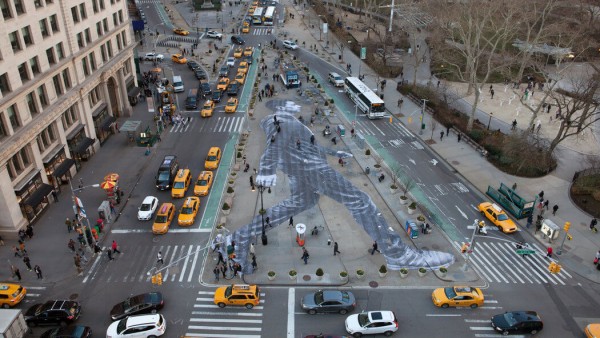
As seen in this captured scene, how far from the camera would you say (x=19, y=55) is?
4091 cm

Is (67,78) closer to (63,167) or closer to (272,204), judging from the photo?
(63,167)

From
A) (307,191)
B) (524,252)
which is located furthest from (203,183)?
(524,252)

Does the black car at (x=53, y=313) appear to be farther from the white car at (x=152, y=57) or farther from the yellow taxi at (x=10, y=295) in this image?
the white car at (x=152, y=57)

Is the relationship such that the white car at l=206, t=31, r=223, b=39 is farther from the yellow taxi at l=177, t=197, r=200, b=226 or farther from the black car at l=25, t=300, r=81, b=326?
the black car at l=25, t=300, r=81, b=326

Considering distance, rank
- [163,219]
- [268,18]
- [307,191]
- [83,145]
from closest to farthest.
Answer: [163,219] → [307,191] → [83,145] → [268,18]

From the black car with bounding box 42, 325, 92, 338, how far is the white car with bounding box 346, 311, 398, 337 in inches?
697

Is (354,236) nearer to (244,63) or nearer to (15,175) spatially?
(15,175)

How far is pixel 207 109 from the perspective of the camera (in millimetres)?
66938

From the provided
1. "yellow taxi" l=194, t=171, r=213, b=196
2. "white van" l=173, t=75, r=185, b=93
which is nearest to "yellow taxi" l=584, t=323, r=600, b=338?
"yellow taxi" l=194, t=171, r=213, b=196

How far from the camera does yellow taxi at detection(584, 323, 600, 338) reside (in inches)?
1197

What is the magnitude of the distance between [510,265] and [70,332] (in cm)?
3430

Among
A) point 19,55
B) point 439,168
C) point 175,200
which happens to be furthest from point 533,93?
point 19,55

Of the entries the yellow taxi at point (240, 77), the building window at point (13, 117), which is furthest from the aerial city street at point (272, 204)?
the yellow taxi at point (240, 77)

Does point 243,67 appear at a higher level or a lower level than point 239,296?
higher
